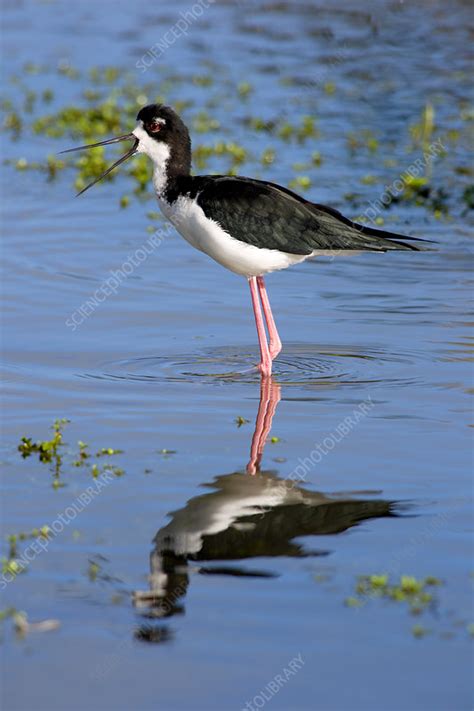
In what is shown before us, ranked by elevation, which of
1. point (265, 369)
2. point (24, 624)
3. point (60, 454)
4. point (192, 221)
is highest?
point (192, 221)

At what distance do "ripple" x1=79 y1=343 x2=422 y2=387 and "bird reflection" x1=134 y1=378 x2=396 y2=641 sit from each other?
1.48 m

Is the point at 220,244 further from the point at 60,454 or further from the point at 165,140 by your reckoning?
the point at 60,454

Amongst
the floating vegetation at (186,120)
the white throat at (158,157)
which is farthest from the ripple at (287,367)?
the floating vegetation at (186,120)

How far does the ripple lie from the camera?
317 inches

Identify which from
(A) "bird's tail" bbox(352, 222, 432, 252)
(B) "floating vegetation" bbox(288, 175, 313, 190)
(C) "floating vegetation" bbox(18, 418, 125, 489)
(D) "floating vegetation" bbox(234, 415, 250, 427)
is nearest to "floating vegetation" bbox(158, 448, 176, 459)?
(C) "floating vegetation" bbox(18, 418, 125, 489)

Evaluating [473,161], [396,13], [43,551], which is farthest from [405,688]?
[396,13]

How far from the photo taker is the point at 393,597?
17.1 feet

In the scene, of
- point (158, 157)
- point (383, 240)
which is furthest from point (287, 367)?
point (158, 157)

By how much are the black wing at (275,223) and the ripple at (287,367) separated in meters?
0.70

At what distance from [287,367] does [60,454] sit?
2.09m

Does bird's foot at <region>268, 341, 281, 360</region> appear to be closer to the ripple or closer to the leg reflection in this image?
the ripple

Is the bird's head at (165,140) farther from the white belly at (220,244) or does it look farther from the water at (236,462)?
the water at (236,462)

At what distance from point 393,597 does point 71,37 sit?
Answer: 18211 mm

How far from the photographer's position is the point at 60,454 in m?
6.74
